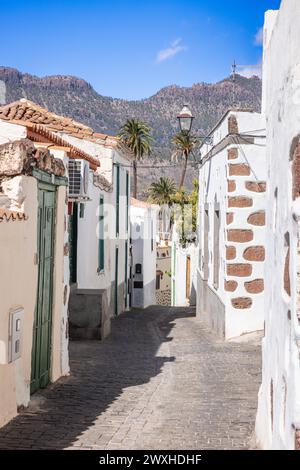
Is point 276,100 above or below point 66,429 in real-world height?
above

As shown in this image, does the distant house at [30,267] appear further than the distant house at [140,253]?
No

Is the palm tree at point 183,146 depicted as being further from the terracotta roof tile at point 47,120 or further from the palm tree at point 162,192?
the terracotta roof tile at point 47,120

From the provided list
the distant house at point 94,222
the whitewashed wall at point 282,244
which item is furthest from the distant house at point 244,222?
the whitewashed wall at point 282,244

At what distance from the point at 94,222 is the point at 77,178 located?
18.7 feet

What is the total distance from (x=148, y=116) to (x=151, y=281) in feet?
413

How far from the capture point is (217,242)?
510 inches

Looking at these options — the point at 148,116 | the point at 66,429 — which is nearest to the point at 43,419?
the point at 66,429

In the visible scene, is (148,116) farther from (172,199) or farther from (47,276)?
(47,276)

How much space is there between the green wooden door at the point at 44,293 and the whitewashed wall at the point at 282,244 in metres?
2.84

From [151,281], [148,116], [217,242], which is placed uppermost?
[148,116]

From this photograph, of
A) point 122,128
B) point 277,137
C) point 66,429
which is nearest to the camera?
point 277,137

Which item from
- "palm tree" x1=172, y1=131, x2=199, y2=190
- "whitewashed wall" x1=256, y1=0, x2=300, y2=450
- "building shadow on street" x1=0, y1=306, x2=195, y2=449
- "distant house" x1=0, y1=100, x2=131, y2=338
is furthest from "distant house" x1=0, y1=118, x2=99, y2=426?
"palm tree" x1=172, y1=131, x2=199, y2=190

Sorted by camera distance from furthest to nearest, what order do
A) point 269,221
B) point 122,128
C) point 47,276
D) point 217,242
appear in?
point 122,128
point 217,242
point 47,276
point 269,221

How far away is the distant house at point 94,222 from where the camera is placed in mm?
11820
